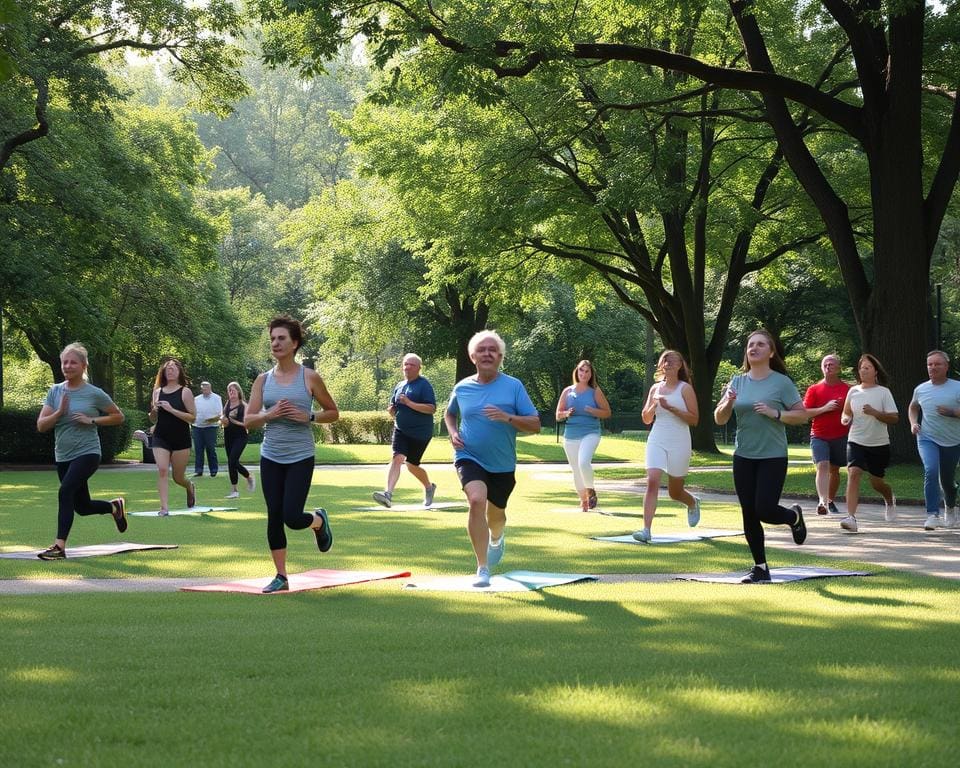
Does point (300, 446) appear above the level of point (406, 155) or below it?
below

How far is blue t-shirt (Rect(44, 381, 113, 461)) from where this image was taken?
12.9 m

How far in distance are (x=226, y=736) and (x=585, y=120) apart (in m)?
24.2

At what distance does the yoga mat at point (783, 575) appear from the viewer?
1059cm

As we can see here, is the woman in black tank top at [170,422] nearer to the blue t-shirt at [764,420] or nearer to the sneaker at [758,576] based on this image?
the blue t-shirt at [764,420]

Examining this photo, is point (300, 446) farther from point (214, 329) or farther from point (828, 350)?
point (828, 350)

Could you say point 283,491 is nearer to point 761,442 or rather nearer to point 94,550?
point 761,442

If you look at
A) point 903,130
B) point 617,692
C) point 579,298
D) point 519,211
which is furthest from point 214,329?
point 617,692

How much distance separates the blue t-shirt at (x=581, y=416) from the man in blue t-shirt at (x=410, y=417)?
204 centimetres

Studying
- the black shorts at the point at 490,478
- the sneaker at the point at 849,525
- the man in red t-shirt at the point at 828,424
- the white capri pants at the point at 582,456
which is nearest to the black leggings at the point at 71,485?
the black shorts at the point at 490,478

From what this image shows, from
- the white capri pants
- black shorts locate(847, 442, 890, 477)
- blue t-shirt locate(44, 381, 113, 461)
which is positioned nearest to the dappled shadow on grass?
blue t-shirt locate(44, 381, 113, 461)

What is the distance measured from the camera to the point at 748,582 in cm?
1040

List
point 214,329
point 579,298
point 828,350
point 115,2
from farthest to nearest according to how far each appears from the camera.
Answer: point 828,350
point 214,329
point 579,298
point 115,2

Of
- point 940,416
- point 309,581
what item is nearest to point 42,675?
point 309,581

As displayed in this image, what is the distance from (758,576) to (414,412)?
9352 mm
